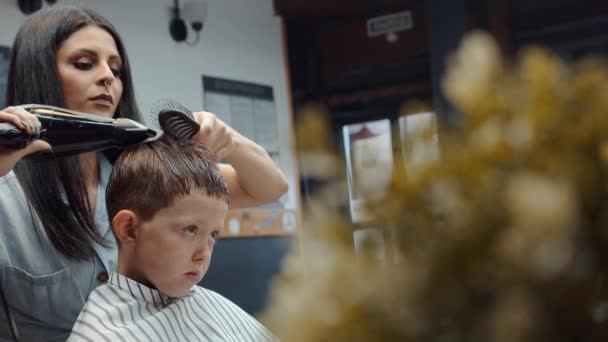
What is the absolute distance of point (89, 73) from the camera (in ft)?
5.46

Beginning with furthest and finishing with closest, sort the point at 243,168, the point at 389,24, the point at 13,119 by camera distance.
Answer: the point at 389,24 → the point at 243,168 → the point at 13,119

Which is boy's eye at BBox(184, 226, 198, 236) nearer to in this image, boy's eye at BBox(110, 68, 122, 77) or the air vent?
boy's eye at BBox(110, 68, 122, 77)

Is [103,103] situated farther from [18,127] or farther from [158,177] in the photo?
[18,127]

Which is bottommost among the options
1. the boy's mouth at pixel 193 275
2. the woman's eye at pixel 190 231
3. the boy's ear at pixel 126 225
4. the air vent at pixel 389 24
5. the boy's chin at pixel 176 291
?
the boy's chin at pixel 176 291

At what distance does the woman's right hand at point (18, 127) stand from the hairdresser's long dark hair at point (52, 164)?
0.23 metres

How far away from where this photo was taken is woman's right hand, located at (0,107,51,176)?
1357 millimetres

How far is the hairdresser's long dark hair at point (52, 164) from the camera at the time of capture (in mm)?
1628

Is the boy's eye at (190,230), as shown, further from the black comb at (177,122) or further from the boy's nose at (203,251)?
the black comb at (177,122)

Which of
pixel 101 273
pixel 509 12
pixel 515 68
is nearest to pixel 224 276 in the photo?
pixel 509 12

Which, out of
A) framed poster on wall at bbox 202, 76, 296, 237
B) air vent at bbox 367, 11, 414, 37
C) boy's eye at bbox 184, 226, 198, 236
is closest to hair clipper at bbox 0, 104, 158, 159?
boy's eye at bbox 184, 226, 198, 236

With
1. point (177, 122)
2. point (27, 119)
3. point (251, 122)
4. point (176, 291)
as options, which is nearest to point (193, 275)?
point (176, 291)

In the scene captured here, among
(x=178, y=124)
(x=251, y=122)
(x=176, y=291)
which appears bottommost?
(x=176, y=291)

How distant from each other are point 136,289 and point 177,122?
0.34 metres

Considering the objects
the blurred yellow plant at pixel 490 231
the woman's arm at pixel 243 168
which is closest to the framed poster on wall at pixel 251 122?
the woman's arm at pixel 243 168
